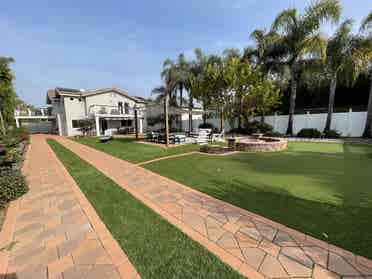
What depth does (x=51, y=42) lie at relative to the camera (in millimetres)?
12680

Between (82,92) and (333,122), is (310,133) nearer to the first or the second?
(333,122)

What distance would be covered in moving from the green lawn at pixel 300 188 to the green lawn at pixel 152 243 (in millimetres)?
1561

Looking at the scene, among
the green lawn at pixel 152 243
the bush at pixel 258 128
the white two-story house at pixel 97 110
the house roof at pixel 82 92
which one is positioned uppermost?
the house roof at pixel 82 92

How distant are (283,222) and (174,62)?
23098mm

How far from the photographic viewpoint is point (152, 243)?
2.39 metres

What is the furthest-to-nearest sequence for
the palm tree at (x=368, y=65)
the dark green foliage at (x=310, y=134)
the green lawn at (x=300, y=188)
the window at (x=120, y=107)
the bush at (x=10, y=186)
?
the window at (x=120, y=107), the dark green foliage at (x=310, y=134), the palm tree at (x=368, y=65), the bush at (x=10, y=186), the green lawn at (x=300, y=188)

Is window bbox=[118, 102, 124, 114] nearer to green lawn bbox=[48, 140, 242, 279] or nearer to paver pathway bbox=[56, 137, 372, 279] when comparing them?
green lawn bbox=[48, 140, 242, 279]

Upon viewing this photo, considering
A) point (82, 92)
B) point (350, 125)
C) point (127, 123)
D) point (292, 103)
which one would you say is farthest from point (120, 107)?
point (350, 125)

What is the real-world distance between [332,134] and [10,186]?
61.0 feet

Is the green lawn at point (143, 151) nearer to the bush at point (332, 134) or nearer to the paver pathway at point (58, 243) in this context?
the paver pathway at point (58, 243)

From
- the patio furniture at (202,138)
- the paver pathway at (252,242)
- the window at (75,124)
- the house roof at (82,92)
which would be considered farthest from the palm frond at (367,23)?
the window at (75,124)

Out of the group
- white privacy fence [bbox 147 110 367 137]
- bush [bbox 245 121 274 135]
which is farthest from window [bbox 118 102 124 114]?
white privacy fence [bbox 147 110 367 137]

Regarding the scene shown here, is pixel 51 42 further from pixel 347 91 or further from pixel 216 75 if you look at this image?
pixel 347 91

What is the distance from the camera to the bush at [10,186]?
149 inches
